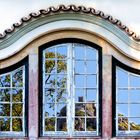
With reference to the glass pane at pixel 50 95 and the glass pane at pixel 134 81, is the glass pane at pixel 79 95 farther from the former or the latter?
the glass pane at pixel 134 81

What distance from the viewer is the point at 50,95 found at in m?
9.21

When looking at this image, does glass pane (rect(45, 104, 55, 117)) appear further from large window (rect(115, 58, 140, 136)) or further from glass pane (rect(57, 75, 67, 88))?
large window (rect(115, 58, 140, 136))

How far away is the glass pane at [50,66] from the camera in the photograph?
920 cm

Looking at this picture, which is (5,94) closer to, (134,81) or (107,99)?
(107,99)

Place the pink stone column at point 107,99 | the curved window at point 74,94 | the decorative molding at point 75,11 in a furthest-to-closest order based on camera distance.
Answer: the curved window at point 74,94 < the pink stone column at point 107,99 < the decorative molding at point 75,11

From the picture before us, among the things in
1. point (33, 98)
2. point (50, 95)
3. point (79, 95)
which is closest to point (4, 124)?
point (33, 98)

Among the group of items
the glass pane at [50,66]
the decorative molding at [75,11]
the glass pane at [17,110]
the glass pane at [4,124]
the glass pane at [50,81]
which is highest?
the decorative molding at [75,11]

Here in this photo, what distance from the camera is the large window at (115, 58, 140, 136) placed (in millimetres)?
9180

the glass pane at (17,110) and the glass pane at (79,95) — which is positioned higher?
the glass pane at (79,95)

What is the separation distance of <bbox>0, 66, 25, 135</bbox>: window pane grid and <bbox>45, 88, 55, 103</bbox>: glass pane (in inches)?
14.5

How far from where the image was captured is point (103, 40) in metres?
9.07

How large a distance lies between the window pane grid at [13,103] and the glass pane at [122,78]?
1.46 meters

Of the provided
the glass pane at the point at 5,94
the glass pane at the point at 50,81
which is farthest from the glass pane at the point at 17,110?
the glass pane at the point at 50,81

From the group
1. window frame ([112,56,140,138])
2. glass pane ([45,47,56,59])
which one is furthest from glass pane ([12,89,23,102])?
window frame ([112,56,140,138])
